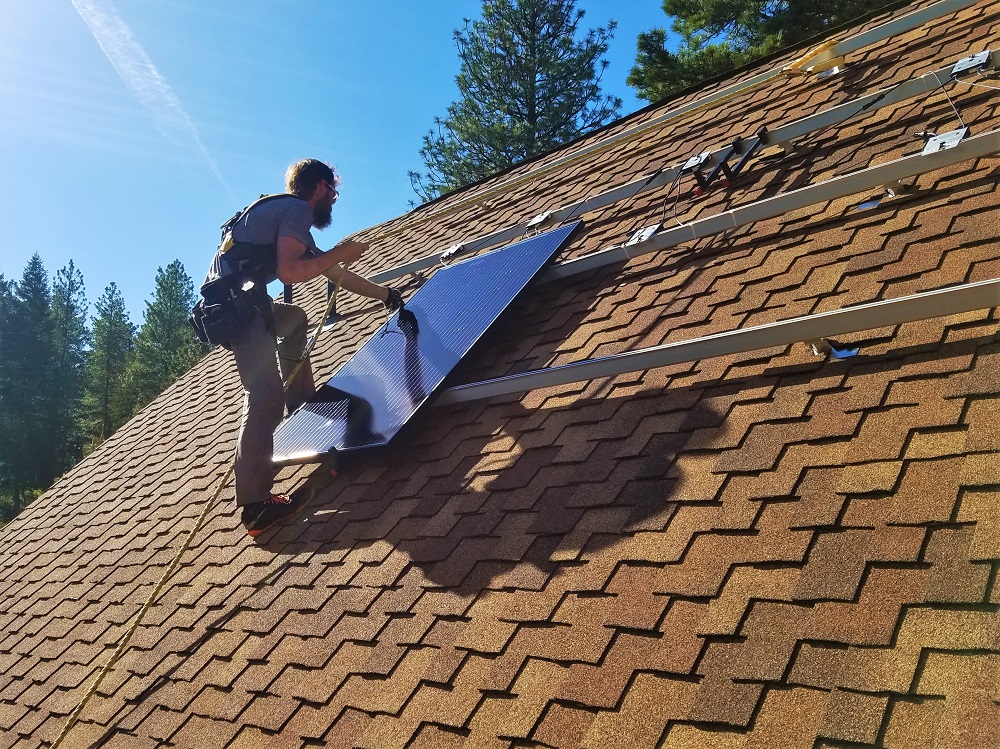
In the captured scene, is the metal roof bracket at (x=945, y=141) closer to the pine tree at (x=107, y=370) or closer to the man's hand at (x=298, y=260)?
the man's hand at (x=298, y=260)

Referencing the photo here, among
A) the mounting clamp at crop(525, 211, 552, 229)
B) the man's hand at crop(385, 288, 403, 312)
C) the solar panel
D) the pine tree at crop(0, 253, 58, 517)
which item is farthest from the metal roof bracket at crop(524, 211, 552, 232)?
the pine tree at crop(0, 253, 58, 517)

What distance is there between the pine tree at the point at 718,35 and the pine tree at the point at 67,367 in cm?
4211

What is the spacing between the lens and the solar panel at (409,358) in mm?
4352

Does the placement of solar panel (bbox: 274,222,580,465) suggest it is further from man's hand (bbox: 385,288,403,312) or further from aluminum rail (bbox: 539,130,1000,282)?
aluminum rail (bbox: 539,130,1000,282)

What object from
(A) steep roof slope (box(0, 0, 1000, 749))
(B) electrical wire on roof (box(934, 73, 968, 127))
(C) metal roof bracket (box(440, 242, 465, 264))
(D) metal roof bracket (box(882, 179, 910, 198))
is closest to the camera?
(A) steep roof slope (box(0, 0, 1000, 749))

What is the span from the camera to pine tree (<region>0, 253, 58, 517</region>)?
154ft

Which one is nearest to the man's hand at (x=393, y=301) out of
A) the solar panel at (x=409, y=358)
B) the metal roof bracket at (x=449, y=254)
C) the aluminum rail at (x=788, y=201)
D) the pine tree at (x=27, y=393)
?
the solar panel at (x=409, y=358)

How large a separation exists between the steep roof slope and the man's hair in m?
1.58

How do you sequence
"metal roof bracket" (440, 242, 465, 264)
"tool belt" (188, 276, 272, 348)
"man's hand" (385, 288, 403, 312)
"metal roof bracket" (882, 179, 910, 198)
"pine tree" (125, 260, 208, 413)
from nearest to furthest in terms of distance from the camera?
"metal roof bracket" (882, 179, 910, 198) < "tool belt" (188, 276, 272, 348) < "man's hand" (385, 288, 403, 312) < "metal roof bracket" (440, 242, 465, 264) < "pine tree" (125, 260, 208, 413)

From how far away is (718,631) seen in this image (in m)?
2.12

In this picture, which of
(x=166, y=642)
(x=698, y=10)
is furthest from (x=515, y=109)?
(x=166, y=642)

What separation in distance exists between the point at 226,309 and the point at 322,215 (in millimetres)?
1004

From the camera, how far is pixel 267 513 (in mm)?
4426

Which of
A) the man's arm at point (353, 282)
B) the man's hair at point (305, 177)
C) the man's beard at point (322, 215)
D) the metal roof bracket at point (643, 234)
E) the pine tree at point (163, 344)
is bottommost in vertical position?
the metal roof bracket at point (643, 234)
